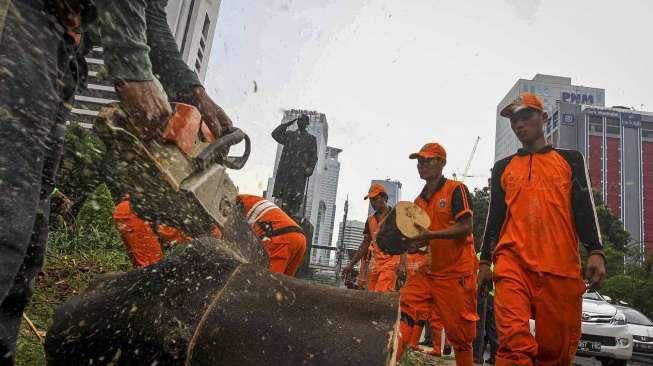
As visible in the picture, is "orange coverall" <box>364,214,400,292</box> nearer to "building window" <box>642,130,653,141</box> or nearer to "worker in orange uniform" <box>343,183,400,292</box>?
"worker in orange uniform" <box>343,183,400,292</box>

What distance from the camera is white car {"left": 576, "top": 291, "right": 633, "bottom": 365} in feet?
24.0

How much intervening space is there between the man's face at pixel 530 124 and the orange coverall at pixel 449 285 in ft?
3.30

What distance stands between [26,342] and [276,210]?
2.16 metres

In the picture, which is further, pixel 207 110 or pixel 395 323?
pixel 207 110

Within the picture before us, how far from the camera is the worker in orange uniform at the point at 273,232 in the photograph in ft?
13.7

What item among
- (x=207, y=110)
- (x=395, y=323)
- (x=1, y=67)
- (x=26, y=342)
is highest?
(x=207, y=110)

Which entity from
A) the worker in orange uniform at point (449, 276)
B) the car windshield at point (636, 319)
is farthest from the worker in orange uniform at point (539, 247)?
the car windshield at point (636, 319)

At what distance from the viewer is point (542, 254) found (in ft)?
9.88

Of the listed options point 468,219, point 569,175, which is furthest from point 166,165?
point 468,219

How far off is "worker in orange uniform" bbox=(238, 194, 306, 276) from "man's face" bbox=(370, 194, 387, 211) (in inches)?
128

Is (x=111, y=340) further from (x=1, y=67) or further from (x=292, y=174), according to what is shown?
(x=292, y=174)

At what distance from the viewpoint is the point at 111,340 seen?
1.42 meters

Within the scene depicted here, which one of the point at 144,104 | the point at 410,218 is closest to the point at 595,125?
the point at 410,218

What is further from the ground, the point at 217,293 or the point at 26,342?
the point at 217,293
